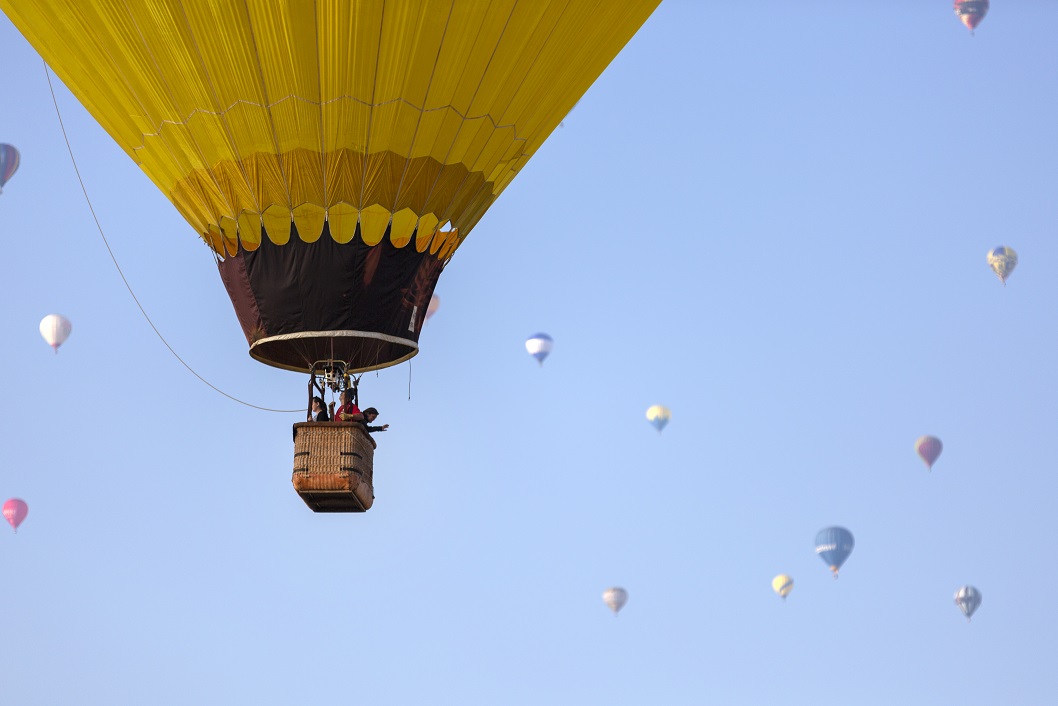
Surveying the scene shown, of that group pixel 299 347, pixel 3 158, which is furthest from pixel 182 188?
pixel 3 158

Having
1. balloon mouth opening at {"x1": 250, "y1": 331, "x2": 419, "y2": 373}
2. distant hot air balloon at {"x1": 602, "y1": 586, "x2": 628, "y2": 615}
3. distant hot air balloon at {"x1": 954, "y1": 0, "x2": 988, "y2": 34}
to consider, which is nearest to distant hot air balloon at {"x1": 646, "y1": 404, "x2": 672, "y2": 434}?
distant hot air balloon at {"x1": 602, "y1": 586, "x2": 628, "y2": 615}

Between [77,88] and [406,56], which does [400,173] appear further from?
[77,88]

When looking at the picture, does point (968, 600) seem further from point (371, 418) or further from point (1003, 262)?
point (371, 418)

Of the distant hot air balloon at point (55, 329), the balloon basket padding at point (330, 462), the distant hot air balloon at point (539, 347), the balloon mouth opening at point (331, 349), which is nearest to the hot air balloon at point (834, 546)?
the distant hot air balloon at point (539, 347)

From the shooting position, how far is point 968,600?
29031mm

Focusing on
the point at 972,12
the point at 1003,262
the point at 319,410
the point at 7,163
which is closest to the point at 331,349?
the point at 319,410

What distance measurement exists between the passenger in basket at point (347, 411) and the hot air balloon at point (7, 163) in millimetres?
12518

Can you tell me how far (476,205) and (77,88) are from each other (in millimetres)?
2596

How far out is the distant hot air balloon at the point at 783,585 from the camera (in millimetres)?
29305

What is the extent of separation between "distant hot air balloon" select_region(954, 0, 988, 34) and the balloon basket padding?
16.8 metres

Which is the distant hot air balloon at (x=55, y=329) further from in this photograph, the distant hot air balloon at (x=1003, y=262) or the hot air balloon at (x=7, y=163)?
the distant hot air balloon at (x=1003, y=262)

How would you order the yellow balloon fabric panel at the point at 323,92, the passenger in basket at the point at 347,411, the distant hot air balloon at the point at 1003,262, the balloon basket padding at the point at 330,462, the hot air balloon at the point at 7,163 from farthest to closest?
the distant hot air balloon at the point at 1003,262 < the hot air balloon at the point at 7,163 < the passenger in basket at the point at 347,411 < the balloon basket padding at the point at 330,462 < the yellow balloon fabric panel at the point at 323,92

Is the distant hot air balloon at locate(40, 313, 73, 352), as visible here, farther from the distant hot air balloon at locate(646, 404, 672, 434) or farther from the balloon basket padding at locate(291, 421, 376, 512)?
the balloon basket padding at locate(291, 421, 376, 512)

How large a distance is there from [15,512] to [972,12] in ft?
45.8
